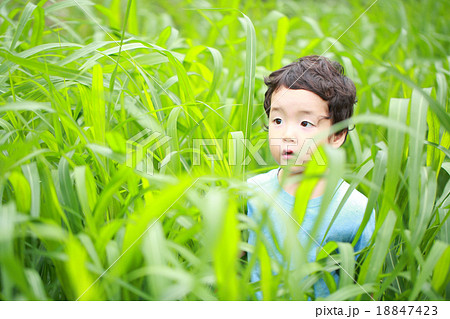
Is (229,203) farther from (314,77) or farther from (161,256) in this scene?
(314,77)

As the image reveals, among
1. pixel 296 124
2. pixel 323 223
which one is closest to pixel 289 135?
pixel 296 124

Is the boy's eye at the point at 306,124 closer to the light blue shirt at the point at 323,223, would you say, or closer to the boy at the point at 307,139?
the boy at the point at 307,139

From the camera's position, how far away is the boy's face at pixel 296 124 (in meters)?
0.78

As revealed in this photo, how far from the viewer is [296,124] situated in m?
0.80

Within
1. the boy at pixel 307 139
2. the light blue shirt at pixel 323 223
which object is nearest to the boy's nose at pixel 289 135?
the boy at pixel 307 139

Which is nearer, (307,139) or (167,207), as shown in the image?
(167,207)

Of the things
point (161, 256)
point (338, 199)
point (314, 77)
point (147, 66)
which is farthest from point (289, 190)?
point (147, 66)

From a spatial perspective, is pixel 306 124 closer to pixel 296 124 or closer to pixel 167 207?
pixel 296 124

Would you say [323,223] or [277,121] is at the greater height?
[277,121]

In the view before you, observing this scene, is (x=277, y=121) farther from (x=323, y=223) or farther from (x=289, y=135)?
(x=323, y=223)

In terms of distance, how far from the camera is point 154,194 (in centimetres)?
79

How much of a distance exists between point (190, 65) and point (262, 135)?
368 millimetres
